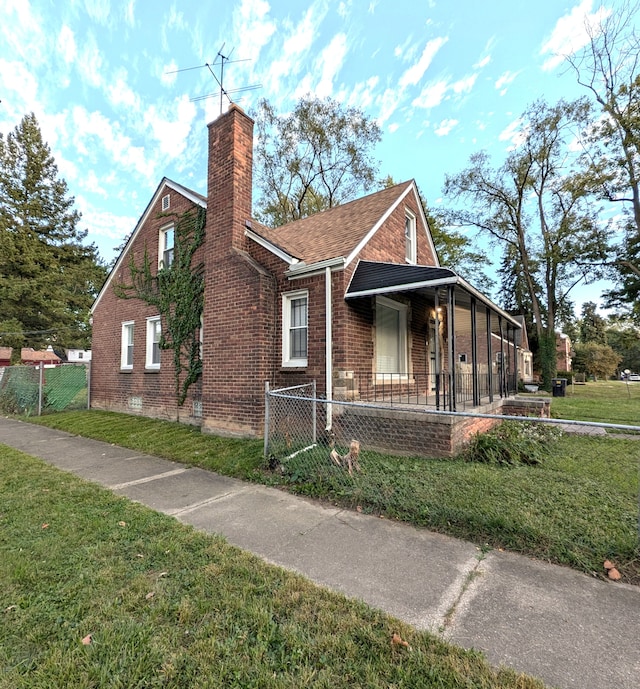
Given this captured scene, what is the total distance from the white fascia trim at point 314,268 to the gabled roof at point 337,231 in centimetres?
11

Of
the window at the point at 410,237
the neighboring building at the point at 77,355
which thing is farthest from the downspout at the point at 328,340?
the neighboring building at the point at 77,355

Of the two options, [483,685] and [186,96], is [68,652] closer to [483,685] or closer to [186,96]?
[483,685]

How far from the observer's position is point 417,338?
9.84 meters

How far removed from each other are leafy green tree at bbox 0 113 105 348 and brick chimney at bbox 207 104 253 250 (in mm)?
22011

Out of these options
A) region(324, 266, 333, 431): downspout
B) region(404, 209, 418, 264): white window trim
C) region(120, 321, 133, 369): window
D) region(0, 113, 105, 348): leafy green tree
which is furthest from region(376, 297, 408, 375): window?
region(0, 113, 105, 348): leafy green tree

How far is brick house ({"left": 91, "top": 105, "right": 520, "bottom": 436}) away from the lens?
7.05 meters

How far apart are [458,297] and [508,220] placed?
21.4m

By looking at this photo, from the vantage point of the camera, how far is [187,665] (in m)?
1.90

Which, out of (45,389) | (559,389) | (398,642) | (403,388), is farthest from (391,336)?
(559,389)

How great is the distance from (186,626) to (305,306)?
20.3ft

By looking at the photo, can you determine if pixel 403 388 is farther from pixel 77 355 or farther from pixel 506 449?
pixel 77 355

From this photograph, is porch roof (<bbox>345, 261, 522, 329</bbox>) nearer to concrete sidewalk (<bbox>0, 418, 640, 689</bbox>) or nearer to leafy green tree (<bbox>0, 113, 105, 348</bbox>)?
concrete sidewalk (<bbox>0, 418, 640, 689</bbox>)

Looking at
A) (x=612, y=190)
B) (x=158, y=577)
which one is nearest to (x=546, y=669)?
(x=158, y=577)

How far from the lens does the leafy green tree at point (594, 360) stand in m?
42.9
